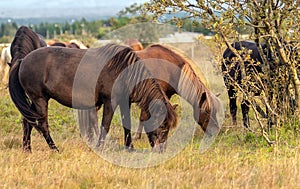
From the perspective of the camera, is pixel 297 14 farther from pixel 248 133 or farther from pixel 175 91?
pixel 175 91

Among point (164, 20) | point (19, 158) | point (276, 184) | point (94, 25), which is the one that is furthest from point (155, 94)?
point (94, 25)

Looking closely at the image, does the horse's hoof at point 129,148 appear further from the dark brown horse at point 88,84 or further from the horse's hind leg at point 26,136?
the horse's hind leg at point 26,136

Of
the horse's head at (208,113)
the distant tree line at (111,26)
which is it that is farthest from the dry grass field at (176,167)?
the distant tree line at (111,26)

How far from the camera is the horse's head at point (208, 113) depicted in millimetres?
7754

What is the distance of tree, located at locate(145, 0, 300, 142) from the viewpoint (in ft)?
21.8

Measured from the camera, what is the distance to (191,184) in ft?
16.2

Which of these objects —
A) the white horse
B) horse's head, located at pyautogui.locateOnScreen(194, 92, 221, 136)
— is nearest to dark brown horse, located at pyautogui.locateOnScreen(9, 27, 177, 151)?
horse's head, located at pyautogui.locateOnScreen(194, 92, 221, 136)

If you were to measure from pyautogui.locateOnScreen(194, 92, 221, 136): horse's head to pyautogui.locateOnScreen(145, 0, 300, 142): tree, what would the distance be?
73 cm

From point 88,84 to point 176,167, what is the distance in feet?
6.62

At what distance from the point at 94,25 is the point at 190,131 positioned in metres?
63.7

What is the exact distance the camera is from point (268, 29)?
6.90 meters

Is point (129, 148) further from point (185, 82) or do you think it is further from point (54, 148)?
point (185, 82)

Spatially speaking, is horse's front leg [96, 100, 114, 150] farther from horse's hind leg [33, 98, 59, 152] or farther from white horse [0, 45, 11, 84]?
white horse [0, 45, 11, 84]

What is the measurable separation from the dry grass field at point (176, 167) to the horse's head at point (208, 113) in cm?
21
